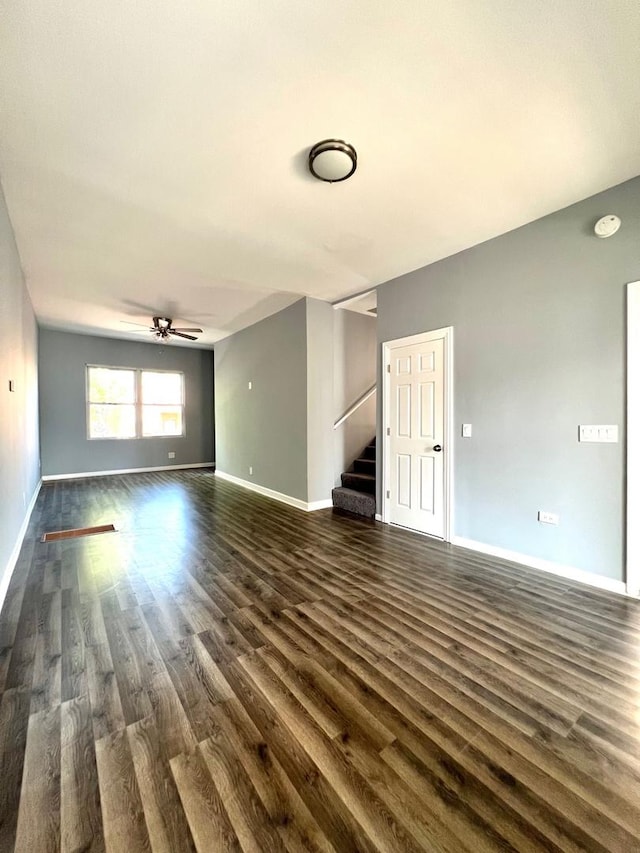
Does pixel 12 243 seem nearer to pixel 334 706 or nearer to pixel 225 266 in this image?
pixel 225 266

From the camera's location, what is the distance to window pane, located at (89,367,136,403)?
24.8 ft

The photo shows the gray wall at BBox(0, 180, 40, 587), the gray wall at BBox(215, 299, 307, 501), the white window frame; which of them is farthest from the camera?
the white window frame

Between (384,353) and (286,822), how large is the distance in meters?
3.87

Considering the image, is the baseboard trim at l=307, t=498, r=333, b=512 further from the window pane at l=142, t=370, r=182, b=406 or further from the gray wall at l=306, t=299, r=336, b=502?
the window pane at l=142, t=370, r=182, b=406

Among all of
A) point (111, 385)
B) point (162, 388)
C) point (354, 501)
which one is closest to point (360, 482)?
point (354, 501)

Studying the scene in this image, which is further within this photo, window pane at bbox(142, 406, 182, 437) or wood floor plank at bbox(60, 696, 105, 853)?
window pane at bbox(142, 406, 182, 437)

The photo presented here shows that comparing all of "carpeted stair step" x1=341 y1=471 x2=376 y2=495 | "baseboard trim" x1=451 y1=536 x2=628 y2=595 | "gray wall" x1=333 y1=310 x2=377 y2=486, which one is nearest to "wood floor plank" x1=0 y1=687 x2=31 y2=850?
"baseboard trim" x1=451 y1=536 x2=628 y2=595

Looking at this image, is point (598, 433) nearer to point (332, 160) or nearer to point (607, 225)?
point (607, 225)

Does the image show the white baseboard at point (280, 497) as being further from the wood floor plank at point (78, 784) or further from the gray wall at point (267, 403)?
the wood floor plank at point (78, 784)

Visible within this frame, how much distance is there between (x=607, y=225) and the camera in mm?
2510

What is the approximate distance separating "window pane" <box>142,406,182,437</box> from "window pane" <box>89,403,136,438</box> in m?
0.24

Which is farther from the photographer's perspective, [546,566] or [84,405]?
[84,405]

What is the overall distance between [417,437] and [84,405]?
693 centimetres

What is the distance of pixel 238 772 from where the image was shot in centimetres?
126
